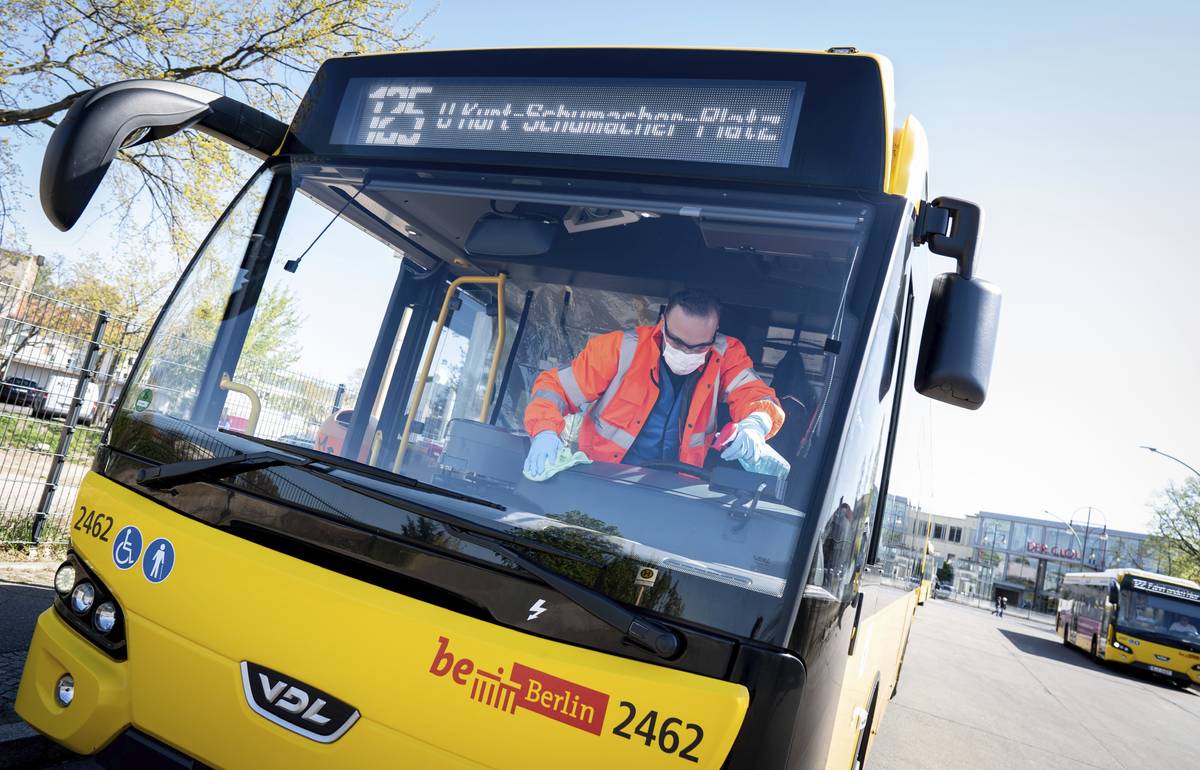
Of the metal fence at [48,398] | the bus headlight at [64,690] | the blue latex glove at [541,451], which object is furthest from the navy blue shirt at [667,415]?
the metal fence at [48,398]

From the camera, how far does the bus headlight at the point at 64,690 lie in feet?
8.56

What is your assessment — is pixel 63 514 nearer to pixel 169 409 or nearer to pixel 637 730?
pixel 169 409

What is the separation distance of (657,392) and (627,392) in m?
0.11

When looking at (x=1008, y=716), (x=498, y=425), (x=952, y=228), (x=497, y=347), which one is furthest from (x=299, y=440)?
(x=1008, y=716)

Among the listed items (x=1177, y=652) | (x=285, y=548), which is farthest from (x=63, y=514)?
(x=1177, y=652)

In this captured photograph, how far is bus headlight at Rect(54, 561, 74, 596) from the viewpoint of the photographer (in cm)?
278

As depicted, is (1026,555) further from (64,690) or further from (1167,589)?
(64,690)

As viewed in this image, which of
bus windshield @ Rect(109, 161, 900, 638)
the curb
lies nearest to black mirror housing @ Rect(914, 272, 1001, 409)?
bus windshield @ Rect(109, 161, 900, 638)

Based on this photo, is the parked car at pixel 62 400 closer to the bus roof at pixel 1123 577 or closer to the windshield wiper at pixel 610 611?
the windshield wiper at pixel 610 611

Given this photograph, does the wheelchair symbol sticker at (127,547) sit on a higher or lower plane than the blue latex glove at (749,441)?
lower

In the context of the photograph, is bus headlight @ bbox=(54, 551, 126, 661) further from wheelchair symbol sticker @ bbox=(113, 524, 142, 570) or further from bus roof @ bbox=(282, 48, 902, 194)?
bus roof @ bbox=(282, 48, 902, 194)

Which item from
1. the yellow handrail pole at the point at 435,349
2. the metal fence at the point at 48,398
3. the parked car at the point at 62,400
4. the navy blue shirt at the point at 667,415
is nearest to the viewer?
the navy blue shirt at the point at 667,415

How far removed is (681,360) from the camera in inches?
118

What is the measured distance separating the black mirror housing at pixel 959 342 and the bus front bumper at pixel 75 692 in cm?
251
